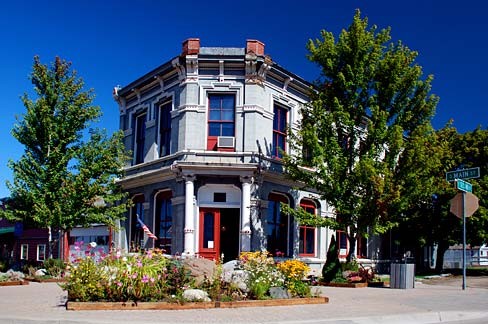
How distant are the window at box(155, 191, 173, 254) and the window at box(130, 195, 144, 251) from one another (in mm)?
1417

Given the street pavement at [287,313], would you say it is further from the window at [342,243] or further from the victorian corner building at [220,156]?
the window at [342,243]

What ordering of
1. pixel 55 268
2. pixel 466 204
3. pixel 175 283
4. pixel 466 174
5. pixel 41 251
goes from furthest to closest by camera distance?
pixel 41 251 → pixel 466 204 → pixel 55 268 → pixel 466 174 → pixel 175 283

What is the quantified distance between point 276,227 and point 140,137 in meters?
8.38

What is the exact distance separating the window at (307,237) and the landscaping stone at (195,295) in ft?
47.5

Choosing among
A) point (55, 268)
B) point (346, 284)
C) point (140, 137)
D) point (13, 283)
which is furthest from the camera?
point (140, 137)

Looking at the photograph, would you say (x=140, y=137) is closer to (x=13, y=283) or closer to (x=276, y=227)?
(x=276, y=227)

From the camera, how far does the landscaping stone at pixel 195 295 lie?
1186cm

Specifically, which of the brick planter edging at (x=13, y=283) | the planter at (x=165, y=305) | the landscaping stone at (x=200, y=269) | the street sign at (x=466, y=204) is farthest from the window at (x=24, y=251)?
the planter at (x=165, y=305)

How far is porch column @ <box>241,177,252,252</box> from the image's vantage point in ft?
73.9

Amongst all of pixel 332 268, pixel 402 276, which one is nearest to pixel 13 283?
pixel 332 268

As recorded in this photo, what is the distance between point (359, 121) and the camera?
71.2ft

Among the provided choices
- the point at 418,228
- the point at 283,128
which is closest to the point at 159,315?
the point at 283,128

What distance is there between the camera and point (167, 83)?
25.3m

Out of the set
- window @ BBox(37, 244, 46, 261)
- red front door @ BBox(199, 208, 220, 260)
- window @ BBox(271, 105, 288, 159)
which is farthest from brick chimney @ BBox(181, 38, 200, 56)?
window @ BBox(37, 244, 46, 261)
